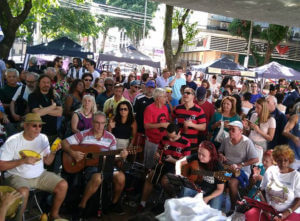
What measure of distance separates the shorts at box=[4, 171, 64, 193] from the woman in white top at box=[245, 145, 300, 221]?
2.36 meters

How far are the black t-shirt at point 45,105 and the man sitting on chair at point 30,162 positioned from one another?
1113mm

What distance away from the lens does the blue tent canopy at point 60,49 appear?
12063 mm

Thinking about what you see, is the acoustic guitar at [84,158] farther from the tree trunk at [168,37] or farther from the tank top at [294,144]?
the tree trunk at [168,37]

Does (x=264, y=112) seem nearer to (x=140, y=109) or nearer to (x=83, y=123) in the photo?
(x=140, y=109)

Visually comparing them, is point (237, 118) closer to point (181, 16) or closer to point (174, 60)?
point (174, 60)

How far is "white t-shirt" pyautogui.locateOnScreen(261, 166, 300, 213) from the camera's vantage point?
11.3 ft

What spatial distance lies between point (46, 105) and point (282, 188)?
3.70 meters

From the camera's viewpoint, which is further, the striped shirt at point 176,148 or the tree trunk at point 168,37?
the tree trunk at point 168,37

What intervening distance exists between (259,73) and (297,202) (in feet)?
37.3

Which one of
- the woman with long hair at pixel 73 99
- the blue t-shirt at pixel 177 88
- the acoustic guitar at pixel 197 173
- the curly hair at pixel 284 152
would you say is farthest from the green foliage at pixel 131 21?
the curly hair at pixel 284 152

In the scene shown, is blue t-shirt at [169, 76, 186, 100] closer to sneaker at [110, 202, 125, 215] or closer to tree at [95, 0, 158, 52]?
sneaker at [110, 202, 125, 215]

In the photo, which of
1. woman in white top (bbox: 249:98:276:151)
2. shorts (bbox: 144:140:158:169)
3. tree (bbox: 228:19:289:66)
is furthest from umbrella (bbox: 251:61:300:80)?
tree (bbox: 228:19:289:66)

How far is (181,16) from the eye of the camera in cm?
1586

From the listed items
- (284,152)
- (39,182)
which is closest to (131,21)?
(39,182)
